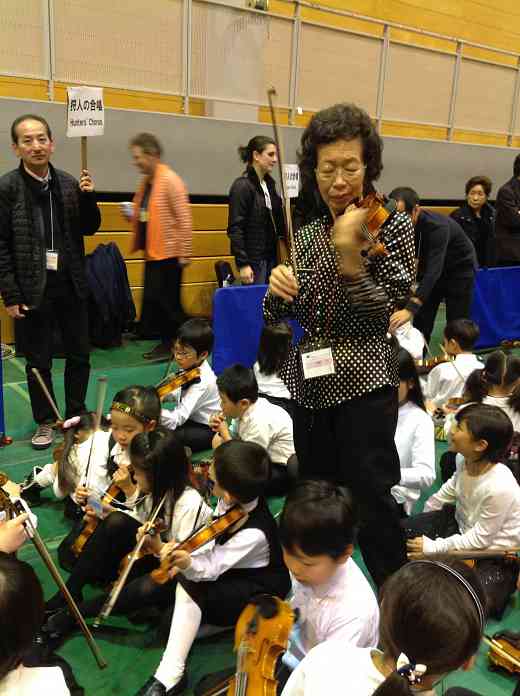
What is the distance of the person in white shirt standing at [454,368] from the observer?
12.8 ft

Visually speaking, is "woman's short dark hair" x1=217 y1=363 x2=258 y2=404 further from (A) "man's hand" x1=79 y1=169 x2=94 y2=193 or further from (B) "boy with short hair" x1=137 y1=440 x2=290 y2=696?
(A) "man's hand" x1=79 y1=169 x2=94 y2=193

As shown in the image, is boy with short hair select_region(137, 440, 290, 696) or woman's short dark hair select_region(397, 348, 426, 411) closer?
boy with short hair select_region(137, 440, 290, 696)

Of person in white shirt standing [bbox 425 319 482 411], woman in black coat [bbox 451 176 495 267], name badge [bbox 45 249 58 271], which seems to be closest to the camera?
name badge [bbox 45 249 58 271]

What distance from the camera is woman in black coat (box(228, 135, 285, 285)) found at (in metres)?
5.22

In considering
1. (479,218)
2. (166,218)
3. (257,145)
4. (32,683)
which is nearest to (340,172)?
(32,683)

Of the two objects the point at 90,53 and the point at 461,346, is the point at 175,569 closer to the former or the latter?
the point at 461,346

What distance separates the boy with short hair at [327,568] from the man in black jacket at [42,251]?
2.23 metres

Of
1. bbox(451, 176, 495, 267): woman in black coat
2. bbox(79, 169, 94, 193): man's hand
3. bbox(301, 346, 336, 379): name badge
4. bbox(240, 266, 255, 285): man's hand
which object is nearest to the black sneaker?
bbox(79, 169, 94, 193): man's hand

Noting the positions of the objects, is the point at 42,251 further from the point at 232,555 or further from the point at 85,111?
the point at 232,555

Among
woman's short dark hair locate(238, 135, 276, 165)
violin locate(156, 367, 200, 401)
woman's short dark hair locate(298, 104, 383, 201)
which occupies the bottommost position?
violin locate(156, 367, 200, 401)

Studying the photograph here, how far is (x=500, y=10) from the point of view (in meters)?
9.87

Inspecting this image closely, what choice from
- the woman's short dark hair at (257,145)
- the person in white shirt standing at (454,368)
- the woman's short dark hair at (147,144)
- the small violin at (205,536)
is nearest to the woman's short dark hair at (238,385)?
the small violin at (205,536)

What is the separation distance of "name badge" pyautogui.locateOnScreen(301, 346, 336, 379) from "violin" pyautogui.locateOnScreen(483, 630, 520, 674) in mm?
1080

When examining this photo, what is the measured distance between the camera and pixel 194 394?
3531 millimetres
